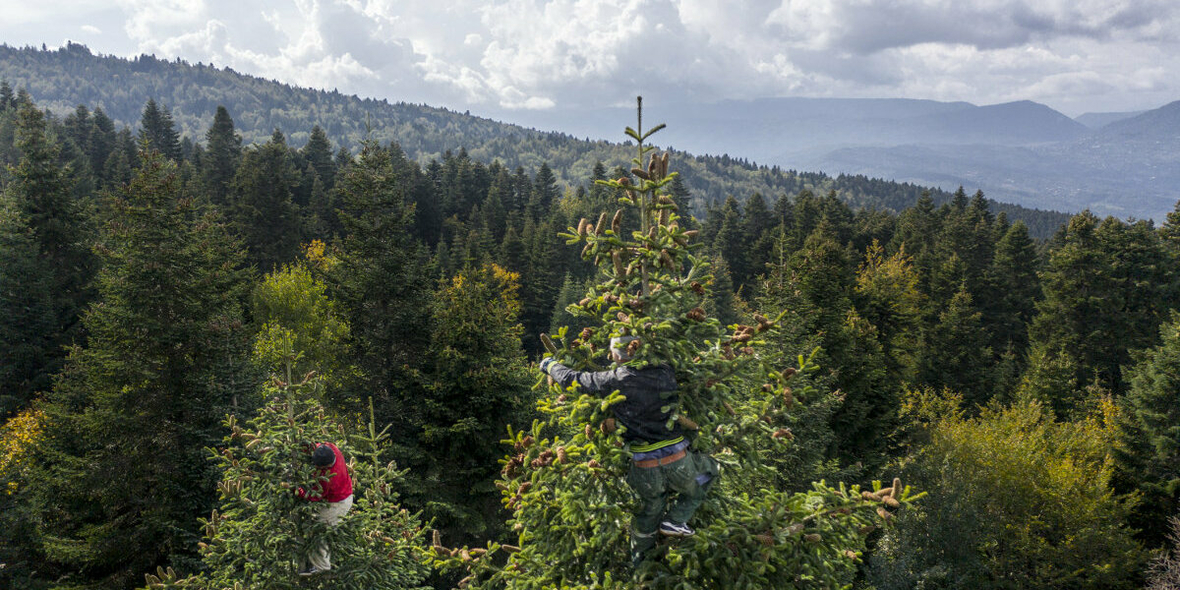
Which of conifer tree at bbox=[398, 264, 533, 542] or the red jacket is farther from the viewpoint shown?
conifer tree at bbox=[398, 264, 533, 542]

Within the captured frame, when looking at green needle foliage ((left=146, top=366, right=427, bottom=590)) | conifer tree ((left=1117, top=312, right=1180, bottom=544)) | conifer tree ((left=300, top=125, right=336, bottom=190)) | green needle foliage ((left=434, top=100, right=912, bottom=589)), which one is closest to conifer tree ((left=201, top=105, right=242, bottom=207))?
conifer tree ((left=300, top=125, right=336, bottom=190))

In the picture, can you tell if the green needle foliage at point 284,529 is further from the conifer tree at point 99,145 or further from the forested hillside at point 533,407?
the conifer tree at point 99,145

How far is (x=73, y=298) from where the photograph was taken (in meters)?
28.3

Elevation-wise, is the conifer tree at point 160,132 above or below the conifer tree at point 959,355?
above

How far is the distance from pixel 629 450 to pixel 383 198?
18.6 m

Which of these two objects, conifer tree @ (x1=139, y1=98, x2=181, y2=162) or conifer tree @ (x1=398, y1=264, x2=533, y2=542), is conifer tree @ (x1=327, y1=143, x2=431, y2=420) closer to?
conifer tree @ (x1=398, y1=264, x2=533, y2=542)

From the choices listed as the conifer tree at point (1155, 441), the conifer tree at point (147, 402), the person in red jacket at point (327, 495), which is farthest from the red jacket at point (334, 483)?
the conifer tree at point (1155, 441)

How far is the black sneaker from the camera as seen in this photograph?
5.12m

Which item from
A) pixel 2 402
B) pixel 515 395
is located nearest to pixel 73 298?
pixel 2 402

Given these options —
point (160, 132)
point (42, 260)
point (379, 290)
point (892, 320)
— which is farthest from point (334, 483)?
point (160, 132)

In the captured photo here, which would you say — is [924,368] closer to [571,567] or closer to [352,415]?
[352,415]

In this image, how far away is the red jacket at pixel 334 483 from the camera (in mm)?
6961

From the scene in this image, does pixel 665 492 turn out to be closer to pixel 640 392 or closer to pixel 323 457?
pixel 640 392

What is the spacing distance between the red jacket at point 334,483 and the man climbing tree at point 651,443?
363 cm
